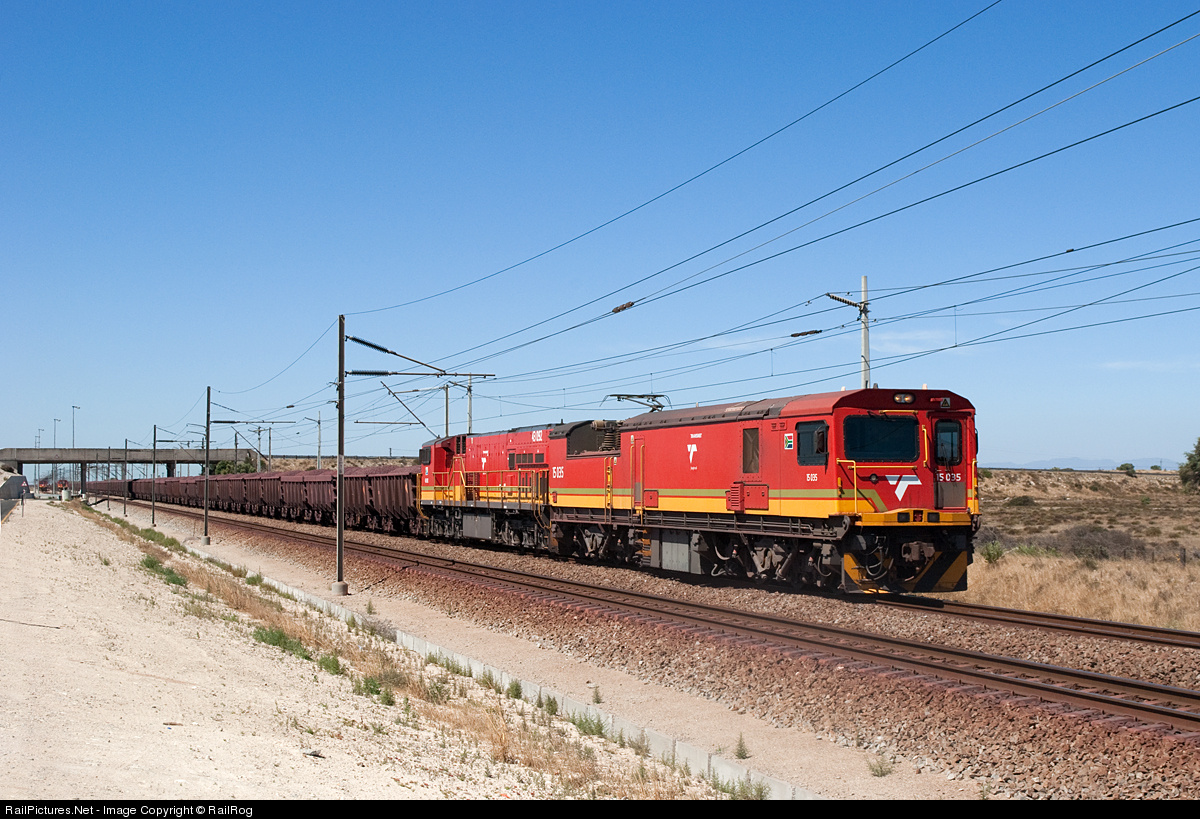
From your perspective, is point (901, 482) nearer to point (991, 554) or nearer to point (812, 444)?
point (812, 444)

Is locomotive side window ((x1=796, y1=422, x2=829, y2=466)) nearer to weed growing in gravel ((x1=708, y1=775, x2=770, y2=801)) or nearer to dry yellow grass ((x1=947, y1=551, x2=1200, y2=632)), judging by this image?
dry yellow grass ((x1=947, y1=551, x2=1200, y2=632))

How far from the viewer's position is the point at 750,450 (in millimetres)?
21734

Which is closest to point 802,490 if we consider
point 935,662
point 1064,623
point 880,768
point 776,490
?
point 776,490

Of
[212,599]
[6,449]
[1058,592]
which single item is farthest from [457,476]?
[6,449]

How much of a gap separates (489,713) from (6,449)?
154 m

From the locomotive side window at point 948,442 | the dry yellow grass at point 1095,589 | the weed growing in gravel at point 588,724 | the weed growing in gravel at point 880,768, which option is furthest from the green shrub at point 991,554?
the weed growing in gravel at point 880,768

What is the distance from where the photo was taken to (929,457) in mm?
19688

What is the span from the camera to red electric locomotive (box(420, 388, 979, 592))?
62.8ft

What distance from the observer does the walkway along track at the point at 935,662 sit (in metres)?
10.7

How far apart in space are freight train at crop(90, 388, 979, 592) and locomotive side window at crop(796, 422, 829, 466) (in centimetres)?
3

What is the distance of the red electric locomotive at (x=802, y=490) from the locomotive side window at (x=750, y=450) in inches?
1.4

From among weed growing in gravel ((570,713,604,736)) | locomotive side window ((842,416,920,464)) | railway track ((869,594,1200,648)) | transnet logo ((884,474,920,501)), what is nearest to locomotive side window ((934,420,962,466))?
locomotive side window ((842,416,920,464))

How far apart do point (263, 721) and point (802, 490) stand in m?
12.2

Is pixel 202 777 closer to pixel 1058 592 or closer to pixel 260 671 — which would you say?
pixel 260 671
